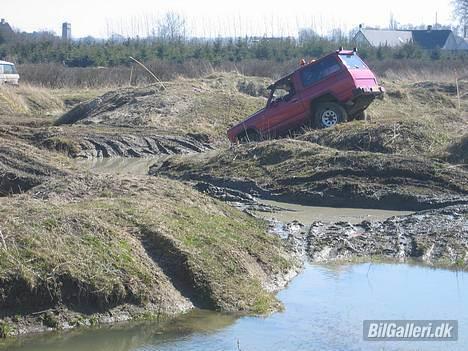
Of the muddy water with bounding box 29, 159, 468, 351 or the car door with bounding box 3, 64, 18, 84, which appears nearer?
the muddy water with bounding box 29, 159, 468, 351

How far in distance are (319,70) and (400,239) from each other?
391 inches

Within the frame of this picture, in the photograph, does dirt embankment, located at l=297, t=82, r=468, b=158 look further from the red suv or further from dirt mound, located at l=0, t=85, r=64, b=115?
dirt mound, located at l=0, t=85, r=64, b=115

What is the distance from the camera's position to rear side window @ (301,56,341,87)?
2303 centimetres

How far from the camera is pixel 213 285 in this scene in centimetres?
1026

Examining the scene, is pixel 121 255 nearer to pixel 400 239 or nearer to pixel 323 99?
pixel 400 239

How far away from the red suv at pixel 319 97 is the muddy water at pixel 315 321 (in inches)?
442

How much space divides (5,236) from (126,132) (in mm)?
19083

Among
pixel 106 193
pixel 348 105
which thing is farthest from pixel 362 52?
pixel 106 193

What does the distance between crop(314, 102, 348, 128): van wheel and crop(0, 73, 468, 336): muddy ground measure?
0.72m

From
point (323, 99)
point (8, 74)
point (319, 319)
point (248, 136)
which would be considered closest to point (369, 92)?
point (323, 99)

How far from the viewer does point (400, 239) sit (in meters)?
13.8

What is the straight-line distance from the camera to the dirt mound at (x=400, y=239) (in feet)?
42.6

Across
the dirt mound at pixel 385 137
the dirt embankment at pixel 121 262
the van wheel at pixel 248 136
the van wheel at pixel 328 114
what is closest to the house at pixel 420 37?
the van wheel at pixel 248 136

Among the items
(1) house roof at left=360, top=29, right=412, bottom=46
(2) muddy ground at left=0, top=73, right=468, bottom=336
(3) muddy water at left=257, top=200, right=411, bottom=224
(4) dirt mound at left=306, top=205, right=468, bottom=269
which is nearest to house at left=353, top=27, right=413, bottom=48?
(1) house roof at left=360, top=29, right=412, bottom=46
